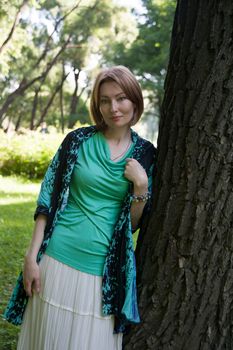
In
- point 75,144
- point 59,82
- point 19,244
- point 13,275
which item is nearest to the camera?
point 75,144

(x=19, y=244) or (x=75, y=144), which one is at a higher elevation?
(x=75, y=144)

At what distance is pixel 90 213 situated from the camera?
2.36 m

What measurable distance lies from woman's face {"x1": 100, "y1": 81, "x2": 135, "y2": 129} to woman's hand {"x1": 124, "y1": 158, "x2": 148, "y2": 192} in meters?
0.21

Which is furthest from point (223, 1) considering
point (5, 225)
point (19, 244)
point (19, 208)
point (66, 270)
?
point (19, 208)

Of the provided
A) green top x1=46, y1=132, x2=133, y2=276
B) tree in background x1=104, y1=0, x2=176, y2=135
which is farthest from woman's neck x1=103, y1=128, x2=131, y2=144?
tree in background x1=104, y1=0, x2=176, y2=135

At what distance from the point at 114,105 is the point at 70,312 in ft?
3.39

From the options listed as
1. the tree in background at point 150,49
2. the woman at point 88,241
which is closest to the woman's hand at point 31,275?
the woman at point 88,241

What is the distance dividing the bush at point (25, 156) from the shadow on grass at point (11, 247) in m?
5.04

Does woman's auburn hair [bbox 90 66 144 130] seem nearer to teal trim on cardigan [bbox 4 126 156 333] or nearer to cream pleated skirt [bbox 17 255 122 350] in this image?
teal trim on cardigan [bbox 4 126 156 333]

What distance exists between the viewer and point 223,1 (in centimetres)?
241

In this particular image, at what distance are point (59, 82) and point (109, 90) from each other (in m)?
37.0

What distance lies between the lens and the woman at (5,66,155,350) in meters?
2.32

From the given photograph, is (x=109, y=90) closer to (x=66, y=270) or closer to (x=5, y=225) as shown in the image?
(x=66, y=270)

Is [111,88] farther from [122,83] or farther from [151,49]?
[151,49]
